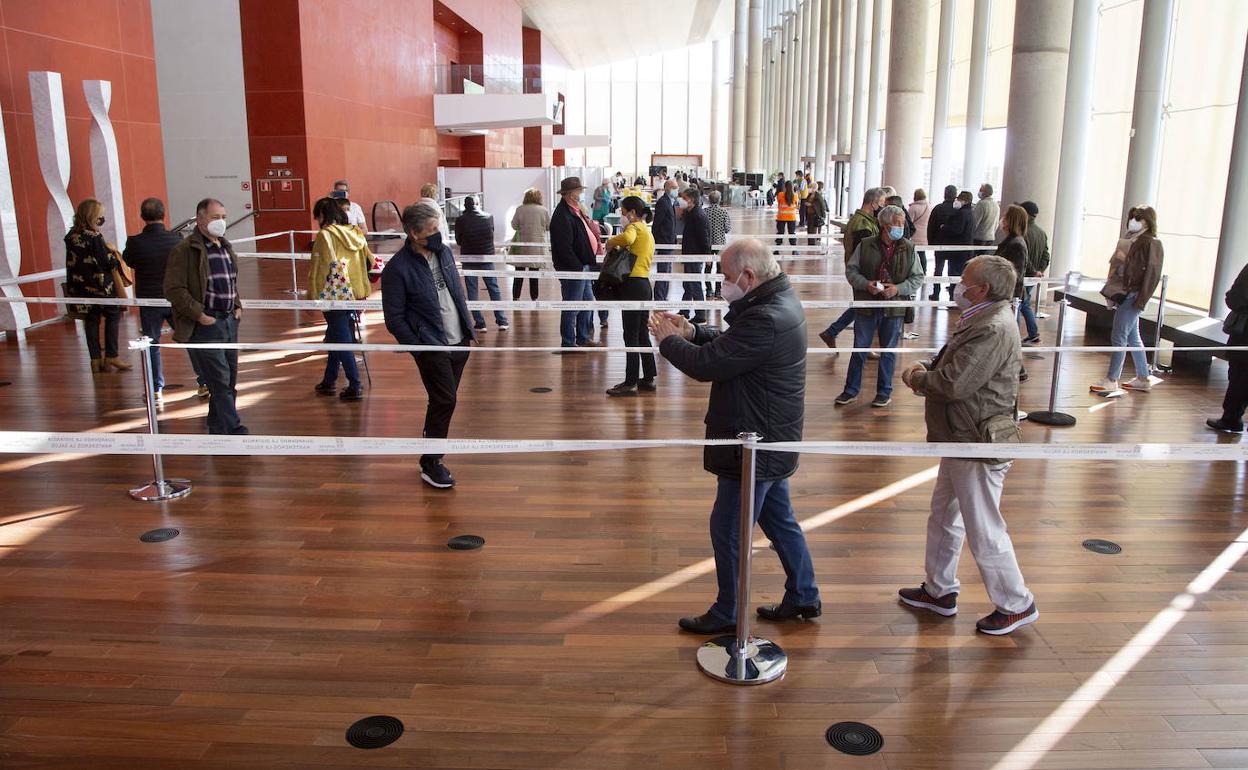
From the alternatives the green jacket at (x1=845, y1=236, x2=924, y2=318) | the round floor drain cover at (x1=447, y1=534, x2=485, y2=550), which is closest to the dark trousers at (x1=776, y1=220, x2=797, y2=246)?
the green jacket at (x1=845, y1=236, x2=924, y2=318)

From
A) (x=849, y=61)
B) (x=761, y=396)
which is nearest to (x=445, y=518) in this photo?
(x=761, y=396)

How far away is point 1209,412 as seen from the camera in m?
7.48

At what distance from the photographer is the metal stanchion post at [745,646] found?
339 centimetres

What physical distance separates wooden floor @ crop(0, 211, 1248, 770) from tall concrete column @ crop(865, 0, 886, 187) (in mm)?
21126

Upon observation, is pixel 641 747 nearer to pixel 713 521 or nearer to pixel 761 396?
pixel 713 521

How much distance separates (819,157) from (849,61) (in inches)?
211

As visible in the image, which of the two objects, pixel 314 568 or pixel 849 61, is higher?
pixel 849 61

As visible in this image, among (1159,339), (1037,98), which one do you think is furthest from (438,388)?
(1037,98)

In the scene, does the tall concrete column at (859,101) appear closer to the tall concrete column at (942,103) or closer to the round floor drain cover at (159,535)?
the tall concrete column at (942,103)

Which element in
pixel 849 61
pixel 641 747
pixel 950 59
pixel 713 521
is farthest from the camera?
pixel 849 61

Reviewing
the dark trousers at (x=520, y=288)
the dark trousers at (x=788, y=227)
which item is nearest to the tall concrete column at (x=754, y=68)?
the dark trousers at (x=788, y=227)

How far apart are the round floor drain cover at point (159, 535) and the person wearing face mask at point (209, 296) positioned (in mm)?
1496

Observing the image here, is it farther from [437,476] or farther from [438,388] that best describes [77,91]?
[437,476]

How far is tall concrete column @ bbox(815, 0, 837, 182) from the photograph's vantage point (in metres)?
31.3
